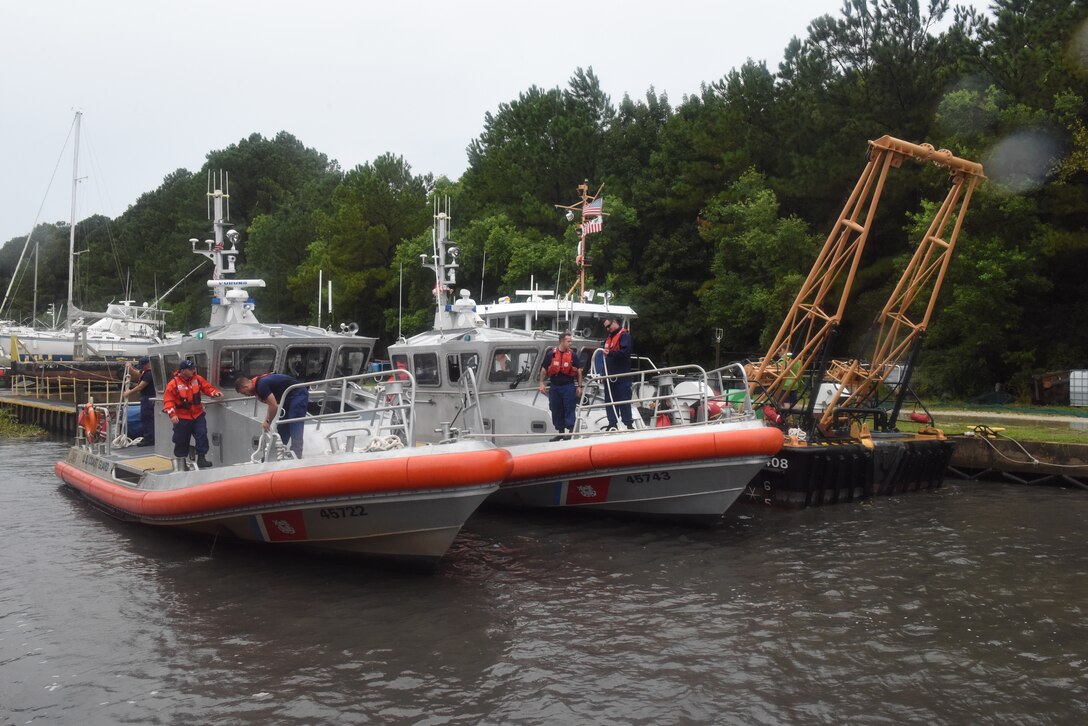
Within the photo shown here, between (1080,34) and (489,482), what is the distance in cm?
2244

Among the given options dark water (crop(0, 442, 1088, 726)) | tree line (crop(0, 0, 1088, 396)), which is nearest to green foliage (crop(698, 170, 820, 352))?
tree line (crop(0, 0, 1088, 396))

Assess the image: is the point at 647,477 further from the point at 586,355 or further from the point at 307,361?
the point at 307,361

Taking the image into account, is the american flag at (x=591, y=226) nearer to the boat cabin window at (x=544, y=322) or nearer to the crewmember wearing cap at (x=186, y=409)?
the boat cabin window at (x=544, y=322)

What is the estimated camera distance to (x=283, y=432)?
9578 millimetres

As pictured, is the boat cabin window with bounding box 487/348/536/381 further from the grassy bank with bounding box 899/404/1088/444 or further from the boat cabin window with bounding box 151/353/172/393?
the grassy bank with bounding box 899/404/1088/444

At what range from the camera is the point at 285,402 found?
9.40 m

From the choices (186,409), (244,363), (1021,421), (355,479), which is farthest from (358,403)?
(1021,421)

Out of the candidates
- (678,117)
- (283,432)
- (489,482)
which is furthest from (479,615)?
(678,117)

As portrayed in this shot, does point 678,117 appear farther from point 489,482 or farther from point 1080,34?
point 489,482

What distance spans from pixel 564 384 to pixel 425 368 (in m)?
2.47

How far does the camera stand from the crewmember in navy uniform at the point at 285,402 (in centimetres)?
930

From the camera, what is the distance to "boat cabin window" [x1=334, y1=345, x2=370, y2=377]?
1165 centimetres

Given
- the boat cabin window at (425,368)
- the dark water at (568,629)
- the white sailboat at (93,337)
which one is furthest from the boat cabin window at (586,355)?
the white sailboat at (93,337)

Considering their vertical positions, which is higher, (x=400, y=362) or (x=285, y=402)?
(x=400, y=362)
